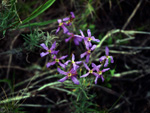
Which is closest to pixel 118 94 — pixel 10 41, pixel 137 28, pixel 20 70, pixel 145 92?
pixel 145 92

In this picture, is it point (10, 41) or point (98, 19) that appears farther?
point (98, 19)

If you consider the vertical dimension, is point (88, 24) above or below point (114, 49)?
above

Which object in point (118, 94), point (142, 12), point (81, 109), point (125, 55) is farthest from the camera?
point (142, 12)

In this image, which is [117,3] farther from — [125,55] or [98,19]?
[125,55]

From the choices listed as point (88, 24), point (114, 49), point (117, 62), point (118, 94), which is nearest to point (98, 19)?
point (88, 24)

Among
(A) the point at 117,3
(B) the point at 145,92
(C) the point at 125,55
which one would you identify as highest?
(A) the point at 117,3

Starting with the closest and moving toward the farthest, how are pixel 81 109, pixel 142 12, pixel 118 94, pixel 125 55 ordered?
pixel 81 109 → pixel 118 94 → pixel 125 55 → pixel 142 12

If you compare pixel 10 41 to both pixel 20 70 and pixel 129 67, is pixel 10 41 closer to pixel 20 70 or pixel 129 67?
pixel 20 70

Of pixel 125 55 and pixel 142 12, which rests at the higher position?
pixel 142 12

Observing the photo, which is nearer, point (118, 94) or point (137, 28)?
point (118, 94)
